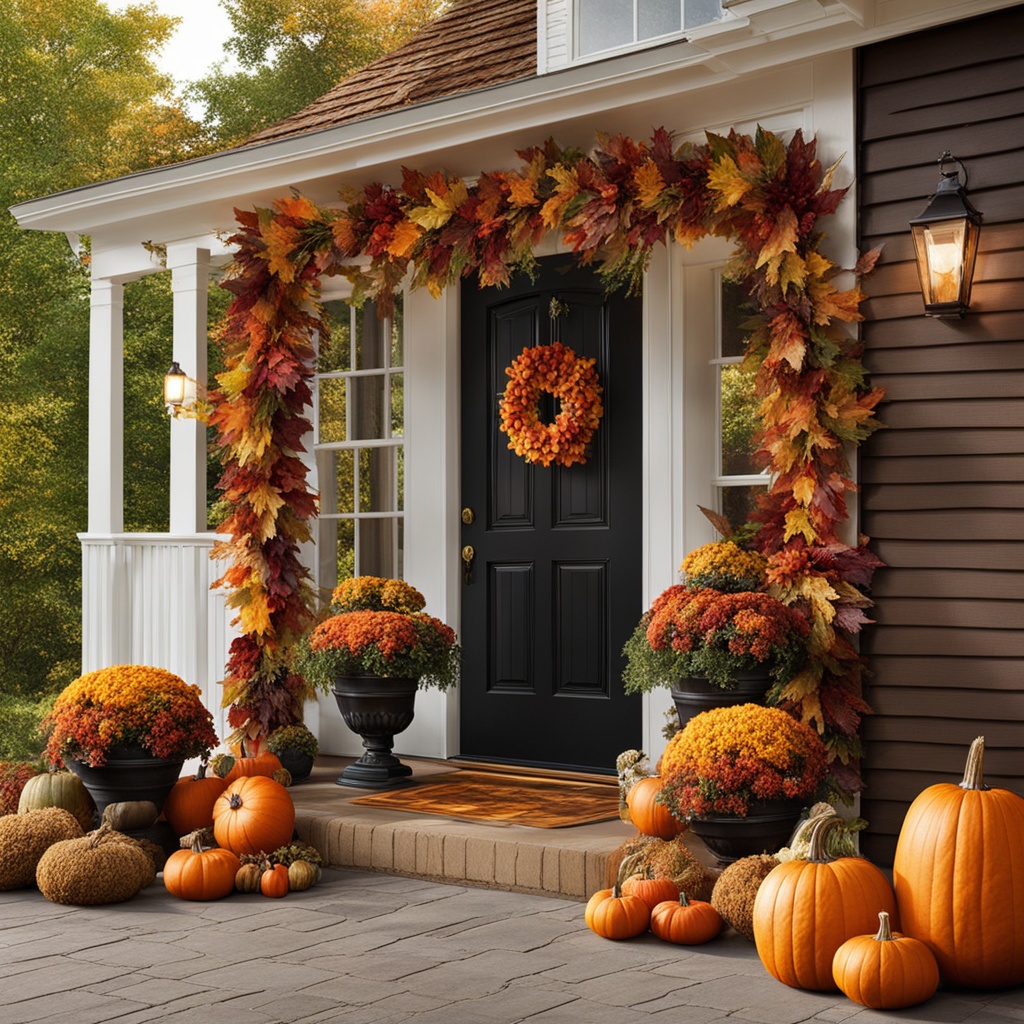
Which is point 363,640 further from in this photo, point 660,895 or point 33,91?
point 33,91

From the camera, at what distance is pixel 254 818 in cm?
489

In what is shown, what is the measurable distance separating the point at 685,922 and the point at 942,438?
180 centimetres

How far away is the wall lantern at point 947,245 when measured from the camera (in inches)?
168

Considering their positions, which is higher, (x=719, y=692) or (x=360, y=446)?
(x=360, y=446)

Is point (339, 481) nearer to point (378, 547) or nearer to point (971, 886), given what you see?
point (378, 547)

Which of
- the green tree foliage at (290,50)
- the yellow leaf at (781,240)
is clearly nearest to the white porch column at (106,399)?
the yellow leaf at (781,240)

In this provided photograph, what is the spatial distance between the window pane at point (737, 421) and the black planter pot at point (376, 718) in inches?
63.6

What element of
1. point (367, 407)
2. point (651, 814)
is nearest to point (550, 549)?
point (367, 407)

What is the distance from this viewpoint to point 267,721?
20.1 ft

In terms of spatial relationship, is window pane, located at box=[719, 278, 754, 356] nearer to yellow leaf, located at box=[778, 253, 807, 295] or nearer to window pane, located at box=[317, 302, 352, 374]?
yellow leaf, located at box=[778, 253, 807, 295]

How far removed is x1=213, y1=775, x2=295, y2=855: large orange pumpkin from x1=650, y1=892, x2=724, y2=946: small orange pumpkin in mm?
A: 1592

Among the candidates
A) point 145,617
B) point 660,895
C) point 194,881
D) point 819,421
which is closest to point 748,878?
point 660,895

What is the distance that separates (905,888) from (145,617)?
175 inches

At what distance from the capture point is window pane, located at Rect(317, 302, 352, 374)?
709 centimetres
